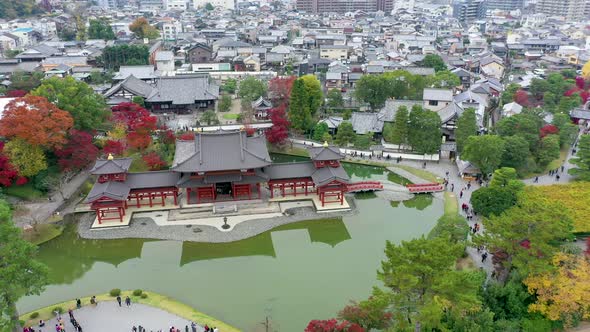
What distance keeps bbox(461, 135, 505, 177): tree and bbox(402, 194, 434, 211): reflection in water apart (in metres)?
4.63

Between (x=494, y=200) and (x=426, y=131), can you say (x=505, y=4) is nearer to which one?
(x=426, y=131)

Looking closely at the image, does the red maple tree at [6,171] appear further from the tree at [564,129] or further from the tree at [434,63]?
the tree at [434,63]

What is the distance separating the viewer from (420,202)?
109 feet

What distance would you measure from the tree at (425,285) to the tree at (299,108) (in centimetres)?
2579

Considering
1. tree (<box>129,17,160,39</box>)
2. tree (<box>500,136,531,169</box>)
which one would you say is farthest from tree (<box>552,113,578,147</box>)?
tree (<box>129,17,160,39</box>)

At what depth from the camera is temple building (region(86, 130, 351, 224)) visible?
29.5 metres

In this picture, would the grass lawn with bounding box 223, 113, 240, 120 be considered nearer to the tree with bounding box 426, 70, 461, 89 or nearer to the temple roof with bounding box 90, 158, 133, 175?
the temple roof with bounding box 90, 158, 133, 175

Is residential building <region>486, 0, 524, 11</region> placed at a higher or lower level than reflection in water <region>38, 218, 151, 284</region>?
higher

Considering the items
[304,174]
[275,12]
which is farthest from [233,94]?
[275,12]

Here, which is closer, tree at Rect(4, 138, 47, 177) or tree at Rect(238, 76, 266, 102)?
tree at Rect(4, 138, 47, 177)

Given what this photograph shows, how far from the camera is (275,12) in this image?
490 feet

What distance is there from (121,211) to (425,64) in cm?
5108

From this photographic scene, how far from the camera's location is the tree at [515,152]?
113 ft

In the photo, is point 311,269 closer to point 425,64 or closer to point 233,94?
point 233,94
